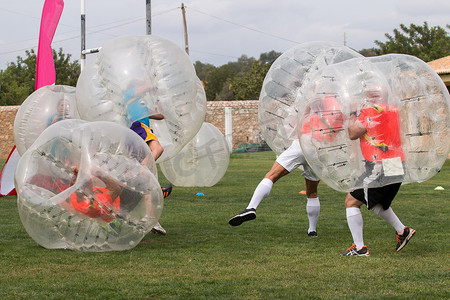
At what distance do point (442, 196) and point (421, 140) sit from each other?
535 centimetres

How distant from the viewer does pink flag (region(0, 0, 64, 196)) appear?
→ 936 cm

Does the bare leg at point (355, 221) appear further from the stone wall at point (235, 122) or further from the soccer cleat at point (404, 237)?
the stone wall at point (235, 122)

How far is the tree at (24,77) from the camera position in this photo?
4684cm

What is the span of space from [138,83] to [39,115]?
284 cm

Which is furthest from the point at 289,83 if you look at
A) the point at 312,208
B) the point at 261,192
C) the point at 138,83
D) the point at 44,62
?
the point at 44,62

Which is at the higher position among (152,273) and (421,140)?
(421,140)

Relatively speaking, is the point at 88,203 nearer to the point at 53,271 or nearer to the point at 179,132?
the point at 53,271

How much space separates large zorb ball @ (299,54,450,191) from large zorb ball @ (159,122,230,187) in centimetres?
629

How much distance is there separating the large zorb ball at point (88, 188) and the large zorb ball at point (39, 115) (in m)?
2.88

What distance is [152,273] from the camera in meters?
4.28

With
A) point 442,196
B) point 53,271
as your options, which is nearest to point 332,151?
point 53,271

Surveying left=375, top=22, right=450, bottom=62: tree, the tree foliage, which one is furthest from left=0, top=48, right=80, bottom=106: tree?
left=375, top=22, right=450, bottom=62: tree

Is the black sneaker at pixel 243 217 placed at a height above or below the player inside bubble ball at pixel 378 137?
below

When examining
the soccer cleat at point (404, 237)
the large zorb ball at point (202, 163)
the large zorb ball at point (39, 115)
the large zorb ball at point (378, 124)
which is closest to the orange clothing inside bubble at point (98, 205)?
the large zorb ball at point (378, 124)
